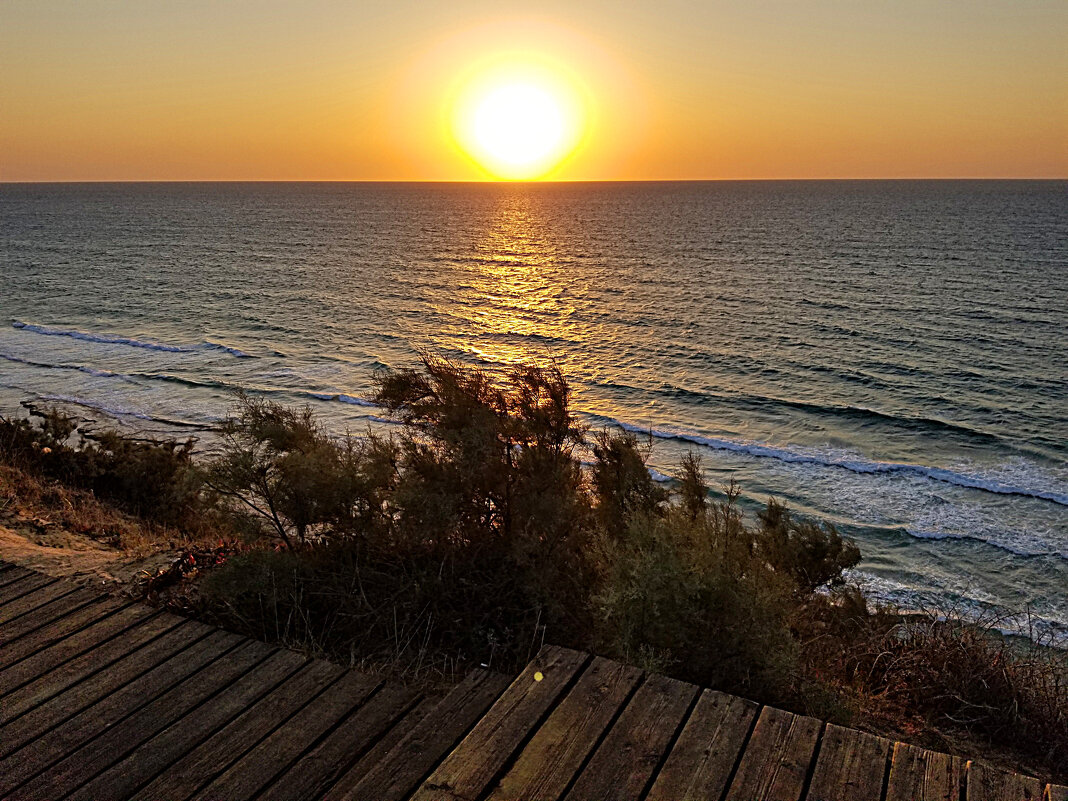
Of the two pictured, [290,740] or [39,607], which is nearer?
[290,740]

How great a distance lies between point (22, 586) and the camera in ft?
17.7

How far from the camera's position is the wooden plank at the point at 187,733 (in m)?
3.40

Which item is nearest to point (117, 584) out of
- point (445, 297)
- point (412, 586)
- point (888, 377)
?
point (412, 586)

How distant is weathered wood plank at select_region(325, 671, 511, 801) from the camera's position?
10.9 feet

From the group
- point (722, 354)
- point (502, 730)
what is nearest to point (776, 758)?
point (502, 730)

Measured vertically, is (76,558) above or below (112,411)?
above

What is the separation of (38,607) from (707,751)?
469 cm

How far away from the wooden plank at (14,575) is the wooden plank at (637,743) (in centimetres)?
490

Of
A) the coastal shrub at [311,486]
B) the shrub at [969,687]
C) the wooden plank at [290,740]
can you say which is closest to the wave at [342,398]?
the coastal shrub at [311,486]

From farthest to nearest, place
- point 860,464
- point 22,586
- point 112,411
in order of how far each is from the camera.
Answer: point 112,411, point 860,464, point 22,586

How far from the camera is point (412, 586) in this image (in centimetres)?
544

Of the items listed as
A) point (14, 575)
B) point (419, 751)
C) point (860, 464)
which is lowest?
point (860, 464)

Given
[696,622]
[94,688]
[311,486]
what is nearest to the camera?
[94,688]

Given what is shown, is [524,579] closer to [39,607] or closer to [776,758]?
[776,758]
